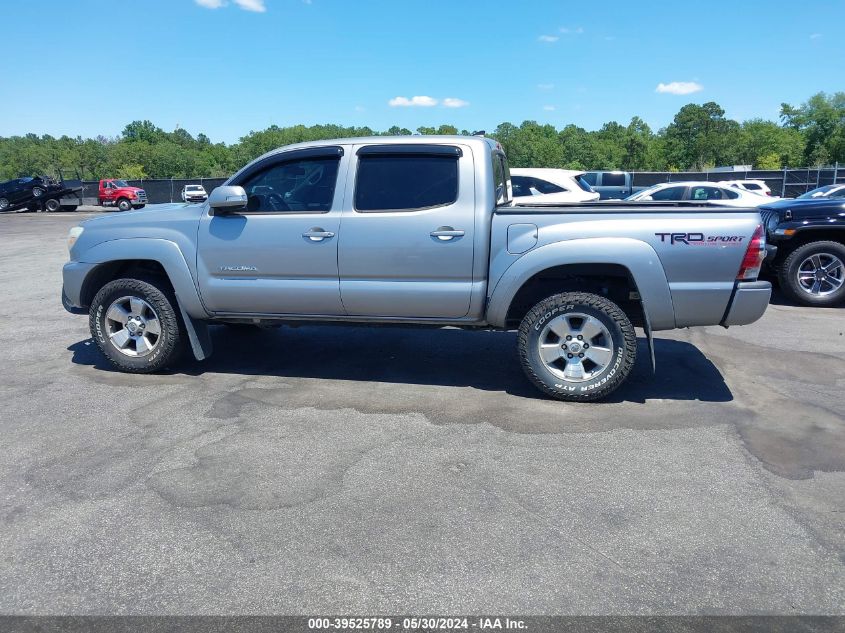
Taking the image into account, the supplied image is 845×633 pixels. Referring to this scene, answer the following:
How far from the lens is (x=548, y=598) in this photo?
2.81m

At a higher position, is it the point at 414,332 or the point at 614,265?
the point at 614,265

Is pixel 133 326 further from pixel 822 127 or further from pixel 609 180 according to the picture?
pixel 822 127

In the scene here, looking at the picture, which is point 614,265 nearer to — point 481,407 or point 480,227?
point 480,227

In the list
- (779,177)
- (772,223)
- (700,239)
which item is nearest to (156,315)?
(700,239)

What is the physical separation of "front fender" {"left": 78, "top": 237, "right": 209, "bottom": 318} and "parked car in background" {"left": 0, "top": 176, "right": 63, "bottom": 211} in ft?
113

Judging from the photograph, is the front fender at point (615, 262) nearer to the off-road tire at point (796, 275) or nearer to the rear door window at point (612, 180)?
the off-road tire at point (796, 275)

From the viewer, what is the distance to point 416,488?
3.77m

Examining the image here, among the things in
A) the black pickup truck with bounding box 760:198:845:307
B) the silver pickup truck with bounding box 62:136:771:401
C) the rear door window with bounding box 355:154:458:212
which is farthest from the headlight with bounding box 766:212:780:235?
the rear door window with bounding box 355:154:458:212

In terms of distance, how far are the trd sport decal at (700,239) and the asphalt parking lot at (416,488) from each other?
126 centimetres

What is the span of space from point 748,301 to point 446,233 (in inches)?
88.6

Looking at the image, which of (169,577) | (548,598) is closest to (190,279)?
(169,577)

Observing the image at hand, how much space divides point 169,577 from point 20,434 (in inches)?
91.6

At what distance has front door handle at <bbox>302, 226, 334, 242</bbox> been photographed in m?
5.25

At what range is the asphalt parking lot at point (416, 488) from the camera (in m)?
2.89
